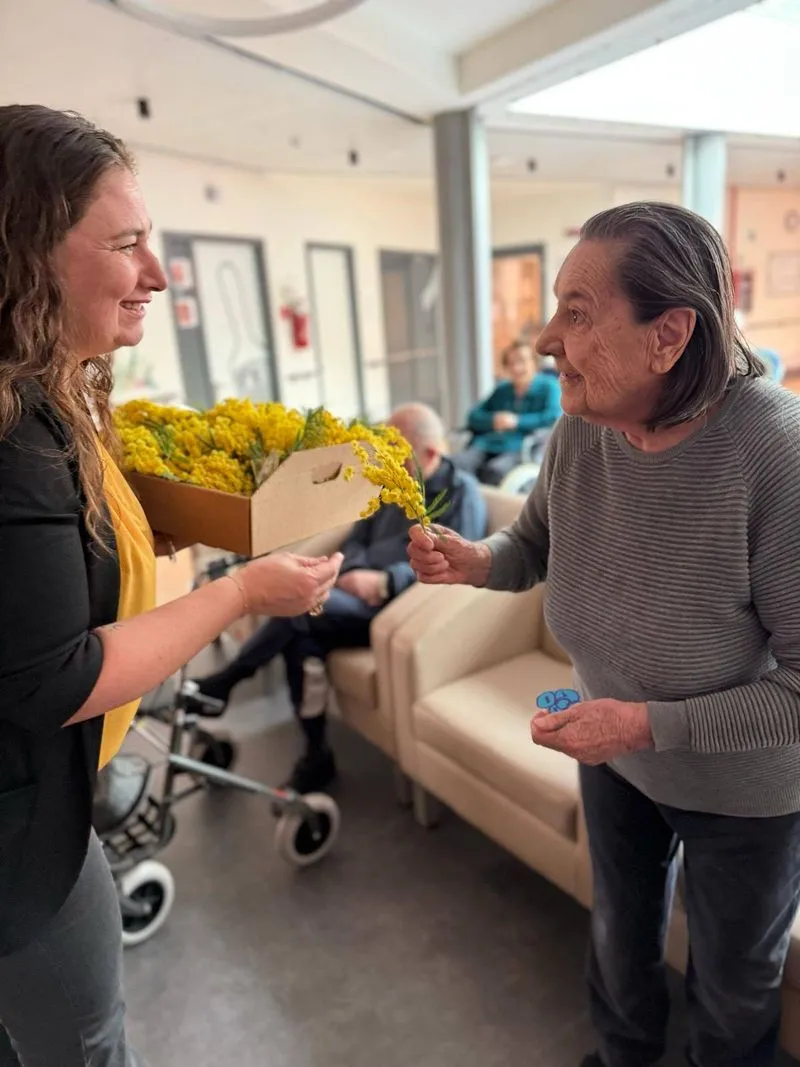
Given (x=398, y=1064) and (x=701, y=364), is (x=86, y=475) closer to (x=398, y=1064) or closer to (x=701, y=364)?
(x=701, y=364)

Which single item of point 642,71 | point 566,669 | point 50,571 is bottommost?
point 566,669

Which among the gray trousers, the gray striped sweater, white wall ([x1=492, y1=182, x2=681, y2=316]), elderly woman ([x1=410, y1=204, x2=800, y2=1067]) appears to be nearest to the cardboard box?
elderly woman ([x1=410, y1=204, x2=800, y2=1067])

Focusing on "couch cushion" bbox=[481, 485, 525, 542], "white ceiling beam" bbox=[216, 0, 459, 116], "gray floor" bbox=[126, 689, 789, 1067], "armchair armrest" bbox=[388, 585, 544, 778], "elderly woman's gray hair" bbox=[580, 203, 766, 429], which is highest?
"white ceiling beam" bbox=[216, 0, 459, 116]

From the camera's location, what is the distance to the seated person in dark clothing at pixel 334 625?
233cm

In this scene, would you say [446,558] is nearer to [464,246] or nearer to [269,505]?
[269,505]

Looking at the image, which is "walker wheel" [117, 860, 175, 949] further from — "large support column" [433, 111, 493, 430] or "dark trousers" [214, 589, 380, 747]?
"large support column" [433, 111, 493, 430]

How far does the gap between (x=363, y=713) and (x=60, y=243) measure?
1.76 m

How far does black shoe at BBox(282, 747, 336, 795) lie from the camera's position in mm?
2334

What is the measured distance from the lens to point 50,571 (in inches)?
29.1

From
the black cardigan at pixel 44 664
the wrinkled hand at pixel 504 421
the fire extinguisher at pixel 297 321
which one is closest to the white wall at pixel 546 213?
the fire extinguisher at pixel 297 321

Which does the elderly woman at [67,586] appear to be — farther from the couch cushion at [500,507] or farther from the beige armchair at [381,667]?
the couch cushion at [500,507]

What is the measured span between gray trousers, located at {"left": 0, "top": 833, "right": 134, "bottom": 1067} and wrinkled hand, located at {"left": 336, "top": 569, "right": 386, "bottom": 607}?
1.35 meters

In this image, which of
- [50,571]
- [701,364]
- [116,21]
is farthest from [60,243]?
[116,21]

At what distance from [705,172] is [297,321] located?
3.24m
